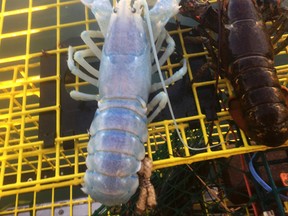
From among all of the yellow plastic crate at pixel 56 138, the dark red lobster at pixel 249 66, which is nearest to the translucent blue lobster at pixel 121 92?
the yellow plastic crate at pixel 56 138

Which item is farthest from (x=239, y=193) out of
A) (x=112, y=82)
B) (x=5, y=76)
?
(x=5, y=76)

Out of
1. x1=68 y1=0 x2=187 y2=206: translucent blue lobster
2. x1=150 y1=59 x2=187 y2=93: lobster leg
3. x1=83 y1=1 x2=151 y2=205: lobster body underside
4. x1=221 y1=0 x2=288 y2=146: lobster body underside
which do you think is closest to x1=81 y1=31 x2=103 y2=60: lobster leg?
x1=68 y1=0 x2=187 y2=206: translucent blue lobster

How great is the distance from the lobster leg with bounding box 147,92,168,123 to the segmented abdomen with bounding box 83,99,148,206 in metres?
0.08

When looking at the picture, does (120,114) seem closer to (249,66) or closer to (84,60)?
(84,60)

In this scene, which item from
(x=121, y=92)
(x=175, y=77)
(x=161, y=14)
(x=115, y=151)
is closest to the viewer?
(x=115, y=151)

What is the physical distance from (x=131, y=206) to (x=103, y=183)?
1.31 feet

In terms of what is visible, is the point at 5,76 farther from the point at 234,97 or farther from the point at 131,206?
the point at 234,97

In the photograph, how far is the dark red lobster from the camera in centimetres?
162

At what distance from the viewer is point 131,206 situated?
1.80m

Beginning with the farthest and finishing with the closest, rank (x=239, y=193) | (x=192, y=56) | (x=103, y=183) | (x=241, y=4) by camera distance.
A: (x=241, y=4)
(x=192, y=56)
(x=239, y=193)
(x=103, y=183)

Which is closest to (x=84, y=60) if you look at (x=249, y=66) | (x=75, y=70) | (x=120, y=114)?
(x=75, y=70)

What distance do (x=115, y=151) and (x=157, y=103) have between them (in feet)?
1.18

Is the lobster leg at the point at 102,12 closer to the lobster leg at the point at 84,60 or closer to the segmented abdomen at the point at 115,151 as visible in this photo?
the lobster leg at the point at 84,60

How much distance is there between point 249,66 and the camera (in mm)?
1862
